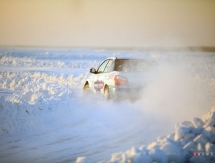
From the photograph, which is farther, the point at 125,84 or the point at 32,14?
the point at 32,14

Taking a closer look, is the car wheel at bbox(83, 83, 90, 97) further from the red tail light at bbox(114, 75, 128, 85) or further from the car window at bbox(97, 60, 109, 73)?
the red tail light at bbox(114, 75, 128, 85)

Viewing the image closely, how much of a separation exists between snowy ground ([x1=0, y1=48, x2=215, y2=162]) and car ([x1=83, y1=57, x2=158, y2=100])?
3.0 inches

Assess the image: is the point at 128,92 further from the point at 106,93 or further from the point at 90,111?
the point at 90,111

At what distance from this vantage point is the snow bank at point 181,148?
3.13m

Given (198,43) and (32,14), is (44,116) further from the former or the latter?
(198,43)

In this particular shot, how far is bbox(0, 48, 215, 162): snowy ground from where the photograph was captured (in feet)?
11.1

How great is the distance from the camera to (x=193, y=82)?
3566 mm

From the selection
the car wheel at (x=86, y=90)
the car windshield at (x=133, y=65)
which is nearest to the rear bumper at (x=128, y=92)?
the car windshield at (x=133, y=65)

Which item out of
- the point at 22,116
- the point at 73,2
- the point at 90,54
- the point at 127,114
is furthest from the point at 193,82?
the point at 22,116

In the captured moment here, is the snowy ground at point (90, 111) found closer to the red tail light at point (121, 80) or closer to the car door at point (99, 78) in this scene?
the car door at point (99, 78)

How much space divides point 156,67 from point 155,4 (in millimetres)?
796

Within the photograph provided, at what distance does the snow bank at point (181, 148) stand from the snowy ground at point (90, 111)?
14 millimetres

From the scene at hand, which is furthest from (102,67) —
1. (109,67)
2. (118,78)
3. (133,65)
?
(133,65)

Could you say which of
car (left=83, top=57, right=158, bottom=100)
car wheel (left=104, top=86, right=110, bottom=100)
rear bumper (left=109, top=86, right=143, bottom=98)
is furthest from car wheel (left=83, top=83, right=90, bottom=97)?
rear bumper (left=109, top=86, right=143, bottom=98)
